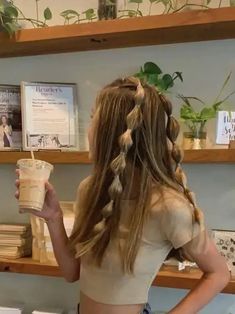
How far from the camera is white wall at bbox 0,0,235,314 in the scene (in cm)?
189

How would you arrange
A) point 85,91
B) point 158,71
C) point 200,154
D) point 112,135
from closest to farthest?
point 112,135, point 200,154, point 158,71, point 85,91

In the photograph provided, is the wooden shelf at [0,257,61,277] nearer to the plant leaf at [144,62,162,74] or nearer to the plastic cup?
the plastic cup

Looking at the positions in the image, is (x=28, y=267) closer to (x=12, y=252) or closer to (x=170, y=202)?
(x=12, y=252)

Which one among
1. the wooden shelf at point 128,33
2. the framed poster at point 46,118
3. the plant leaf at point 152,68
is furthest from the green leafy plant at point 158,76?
the framed poster at point 46,118

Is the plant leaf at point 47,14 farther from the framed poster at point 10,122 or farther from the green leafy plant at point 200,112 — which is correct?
the green leafy plant at point 200,112

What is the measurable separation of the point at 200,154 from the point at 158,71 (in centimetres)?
39

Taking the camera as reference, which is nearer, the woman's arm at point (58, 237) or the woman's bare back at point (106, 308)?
the woman's bare back at point (106, 308)

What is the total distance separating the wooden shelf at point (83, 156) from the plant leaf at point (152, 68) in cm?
36

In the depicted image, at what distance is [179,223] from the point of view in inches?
51.7

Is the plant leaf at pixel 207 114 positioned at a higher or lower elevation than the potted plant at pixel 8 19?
lower

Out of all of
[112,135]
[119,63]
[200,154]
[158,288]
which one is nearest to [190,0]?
[119,63]

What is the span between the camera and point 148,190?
1.36m

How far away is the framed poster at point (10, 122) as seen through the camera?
2.08m

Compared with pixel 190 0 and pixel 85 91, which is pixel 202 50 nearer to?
pixel 190 0
